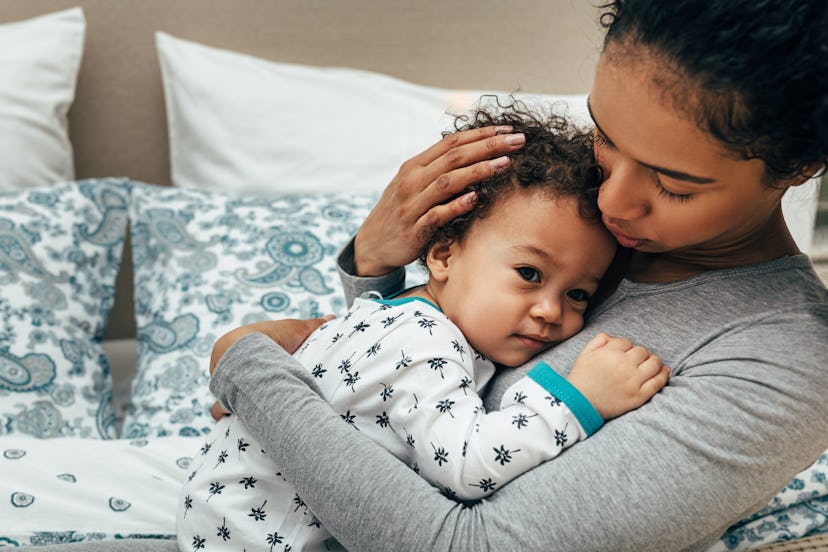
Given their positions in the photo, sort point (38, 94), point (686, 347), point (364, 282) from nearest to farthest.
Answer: point (686, 347)
point (364, 282)
point (38, 94)

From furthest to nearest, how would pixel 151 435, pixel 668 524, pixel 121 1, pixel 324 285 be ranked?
pixel 121 1 → pixel 324 285 → pixel 151 435 → pixel 668 524

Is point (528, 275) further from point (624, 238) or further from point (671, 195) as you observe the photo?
point (671, 195)

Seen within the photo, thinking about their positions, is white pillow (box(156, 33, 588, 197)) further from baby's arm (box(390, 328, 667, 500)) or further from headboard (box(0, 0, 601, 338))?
baby's arm (box(390, 328, 667, 500))

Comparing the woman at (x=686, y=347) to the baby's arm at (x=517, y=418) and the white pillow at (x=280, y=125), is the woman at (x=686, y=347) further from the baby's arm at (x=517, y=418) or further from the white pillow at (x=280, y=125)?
the white pillow at (x=280, y=125)

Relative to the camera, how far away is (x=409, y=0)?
2273mm

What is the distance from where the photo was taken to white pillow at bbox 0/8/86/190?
1.89 meters

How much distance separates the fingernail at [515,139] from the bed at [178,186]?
8.8 inches

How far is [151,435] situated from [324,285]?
1.53 feet

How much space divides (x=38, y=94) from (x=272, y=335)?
46.0 inches

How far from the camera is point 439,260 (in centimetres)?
119

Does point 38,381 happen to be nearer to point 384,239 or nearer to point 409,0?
point 384,239

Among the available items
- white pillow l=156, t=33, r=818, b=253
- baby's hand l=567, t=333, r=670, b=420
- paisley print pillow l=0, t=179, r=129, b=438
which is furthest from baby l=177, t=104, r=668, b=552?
white pillow l=156, t=33, r=818, b=253

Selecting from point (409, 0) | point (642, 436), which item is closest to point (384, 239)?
point (642, 436)

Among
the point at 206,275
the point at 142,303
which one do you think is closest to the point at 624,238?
the point at 206,275
